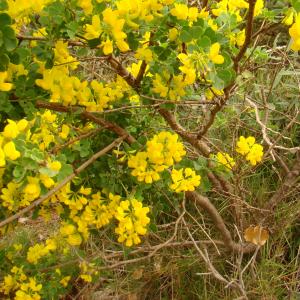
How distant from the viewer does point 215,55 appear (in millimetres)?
937

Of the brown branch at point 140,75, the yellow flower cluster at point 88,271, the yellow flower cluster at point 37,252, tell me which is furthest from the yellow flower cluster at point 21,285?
the brown branch at point 140,75

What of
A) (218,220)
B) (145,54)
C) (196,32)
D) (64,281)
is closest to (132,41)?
(145,54)

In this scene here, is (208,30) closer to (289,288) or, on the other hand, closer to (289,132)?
(289,288)

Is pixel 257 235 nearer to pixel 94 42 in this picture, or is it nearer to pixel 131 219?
pixel 131 219

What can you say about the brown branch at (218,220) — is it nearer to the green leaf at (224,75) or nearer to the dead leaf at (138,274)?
the dead leaf at (138,274)

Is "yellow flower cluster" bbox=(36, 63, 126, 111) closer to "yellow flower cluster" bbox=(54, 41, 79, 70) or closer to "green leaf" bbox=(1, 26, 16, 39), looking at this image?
"yellow flower cluster" bbox=(54, 41, 79, 70)

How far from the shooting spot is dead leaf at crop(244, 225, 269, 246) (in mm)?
1813

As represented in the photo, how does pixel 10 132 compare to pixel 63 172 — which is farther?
pixel 63 172

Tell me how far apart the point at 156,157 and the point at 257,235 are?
774 millimetres

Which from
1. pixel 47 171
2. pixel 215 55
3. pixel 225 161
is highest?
pixel 215 55

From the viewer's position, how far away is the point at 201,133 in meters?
1.60

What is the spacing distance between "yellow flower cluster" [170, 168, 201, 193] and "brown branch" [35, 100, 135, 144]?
0.53ft

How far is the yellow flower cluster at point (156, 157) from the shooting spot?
1230 millimetres

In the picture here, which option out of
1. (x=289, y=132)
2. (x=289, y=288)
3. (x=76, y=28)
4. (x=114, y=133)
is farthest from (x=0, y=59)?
(x=289, y=132)
